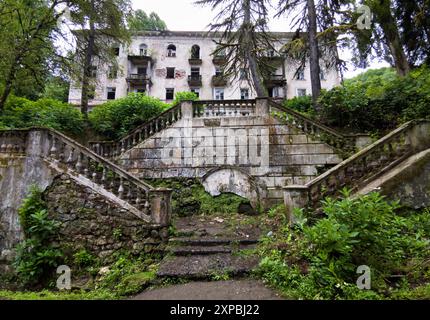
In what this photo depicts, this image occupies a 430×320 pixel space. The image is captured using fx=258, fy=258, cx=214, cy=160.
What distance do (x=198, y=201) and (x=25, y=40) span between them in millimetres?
8747

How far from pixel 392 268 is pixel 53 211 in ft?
24.1

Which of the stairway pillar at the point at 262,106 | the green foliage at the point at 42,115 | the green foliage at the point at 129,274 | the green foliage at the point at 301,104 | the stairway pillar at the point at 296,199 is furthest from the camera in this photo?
the green foliage at the point at 301,104

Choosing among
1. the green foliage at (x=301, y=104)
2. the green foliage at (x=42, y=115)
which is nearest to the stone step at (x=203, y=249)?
the green foliage at (x=42, y=115)

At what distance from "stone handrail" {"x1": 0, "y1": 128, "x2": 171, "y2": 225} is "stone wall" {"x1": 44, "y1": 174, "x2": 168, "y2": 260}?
292 mm

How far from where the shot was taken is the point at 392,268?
169 inches

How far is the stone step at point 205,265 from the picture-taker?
475 centimetres

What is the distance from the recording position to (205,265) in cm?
507

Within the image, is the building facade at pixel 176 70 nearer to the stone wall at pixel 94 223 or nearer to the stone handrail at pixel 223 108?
the stone handrail at pixel 223 108

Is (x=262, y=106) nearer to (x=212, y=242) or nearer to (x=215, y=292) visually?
(x=212, y=242)

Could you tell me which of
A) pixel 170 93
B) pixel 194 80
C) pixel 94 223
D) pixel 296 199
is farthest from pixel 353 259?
pixel 170 93

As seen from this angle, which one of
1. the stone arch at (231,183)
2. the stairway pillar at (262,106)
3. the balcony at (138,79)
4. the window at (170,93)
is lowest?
the stone arch at (231,183)

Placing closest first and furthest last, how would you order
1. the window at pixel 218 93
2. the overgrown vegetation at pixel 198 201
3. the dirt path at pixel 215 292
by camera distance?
the dirt path at pixel 215 292
the overgrown vegetation at pixel 198 201
the window at pixel 218 93

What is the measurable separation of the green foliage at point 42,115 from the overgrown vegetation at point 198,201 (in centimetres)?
585
